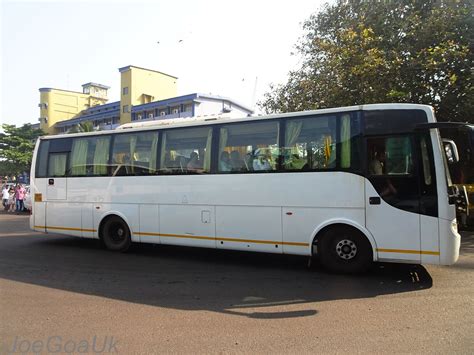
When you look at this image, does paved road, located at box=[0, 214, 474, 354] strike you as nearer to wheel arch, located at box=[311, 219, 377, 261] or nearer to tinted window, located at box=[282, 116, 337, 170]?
wheel arch, located at box=[311, 219, 377, 261]

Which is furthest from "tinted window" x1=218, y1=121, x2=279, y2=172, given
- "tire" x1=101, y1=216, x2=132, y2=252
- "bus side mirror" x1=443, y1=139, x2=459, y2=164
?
"tire" x1=101, y1=216, x2=132, y2=252

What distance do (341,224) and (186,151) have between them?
138 inches

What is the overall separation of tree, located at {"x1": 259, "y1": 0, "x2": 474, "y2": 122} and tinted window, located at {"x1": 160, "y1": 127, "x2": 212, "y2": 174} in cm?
637

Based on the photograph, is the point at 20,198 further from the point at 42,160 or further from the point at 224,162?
the point at 224,162

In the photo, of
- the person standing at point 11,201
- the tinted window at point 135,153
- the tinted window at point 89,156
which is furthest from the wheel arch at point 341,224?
the person standing at point 11,201

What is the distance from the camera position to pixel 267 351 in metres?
3.93

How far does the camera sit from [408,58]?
12.6 metres

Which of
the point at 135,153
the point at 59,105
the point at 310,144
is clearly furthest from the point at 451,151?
the point at 59,105

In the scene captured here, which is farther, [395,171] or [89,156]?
[89,156]

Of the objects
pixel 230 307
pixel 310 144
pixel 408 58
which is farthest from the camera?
pixel 408 58

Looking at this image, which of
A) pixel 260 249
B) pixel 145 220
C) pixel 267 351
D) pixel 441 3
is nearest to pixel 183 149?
pixel 145 220

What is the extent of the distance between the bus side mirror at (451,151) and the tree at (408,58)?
17.2 feet

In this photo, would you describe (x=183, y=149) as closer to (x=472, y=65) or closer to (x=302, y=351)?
(x=302, y=351)

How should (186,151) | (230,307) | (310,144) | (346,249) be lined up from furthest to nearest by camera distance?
(186,151), (310,144), (346,249), (230,307)
